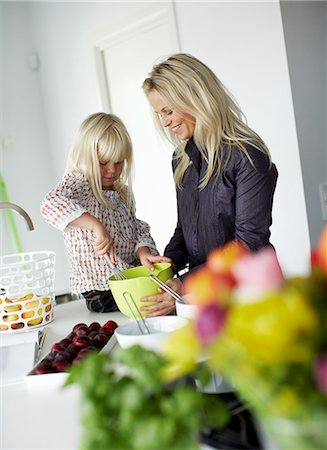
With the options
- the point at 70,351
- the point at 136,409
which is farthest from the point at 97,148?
the point at 136,409

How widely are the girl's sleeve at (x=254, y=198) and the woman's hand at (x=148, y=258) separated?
0.20 meters

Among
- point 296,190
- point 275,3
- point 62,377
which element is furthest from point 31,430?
point 275,3

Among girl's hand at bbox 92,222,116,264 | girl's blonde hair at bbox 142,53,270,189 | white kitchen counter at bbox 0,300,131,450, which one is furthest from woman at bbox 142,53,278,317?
white kitchen counter at bbox 0,300,131,450

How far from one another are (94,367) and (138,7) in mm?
2937

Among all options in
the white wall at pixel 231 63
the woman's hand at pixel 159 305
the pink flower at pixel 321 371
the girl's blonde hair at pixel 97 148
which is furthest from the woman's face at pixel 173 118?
the pink flower at pixel 321 371

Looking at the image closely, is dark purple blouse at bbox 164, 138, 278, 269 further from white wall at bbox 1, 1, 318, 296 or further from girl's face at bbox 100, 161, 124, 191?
white wall at bbox 1, 1, 318, 296

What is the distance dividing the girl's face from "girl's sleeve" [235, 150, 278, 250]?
43 centimetres

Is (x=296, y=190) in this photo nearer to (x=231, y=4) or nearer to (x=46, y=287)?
(x=231, y=4)

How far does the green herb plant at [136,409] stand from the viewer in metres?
0.39

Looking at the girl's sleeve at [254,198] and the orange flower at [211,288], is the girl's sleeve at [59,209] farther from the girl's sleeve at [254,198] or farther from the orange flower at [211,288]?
the orange flower at [211,288]

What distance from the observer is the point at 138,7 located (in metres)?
3.09

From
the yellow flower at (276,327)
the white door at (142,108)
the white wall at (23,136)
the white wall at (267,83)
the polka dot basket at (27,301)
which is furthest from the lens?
the white wall at (23,136)

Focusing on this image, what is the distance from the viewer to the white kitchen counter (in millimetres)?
698

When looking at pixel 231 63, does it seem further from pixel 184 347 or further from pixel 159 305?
pixel 184 347
